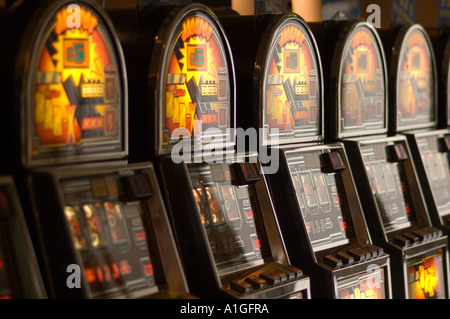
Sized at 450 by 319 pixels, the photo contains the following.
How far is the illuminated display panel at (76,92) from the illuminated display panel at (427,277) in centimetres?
208

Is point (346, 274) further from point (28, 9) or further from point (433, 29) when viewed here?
point (433, 29)

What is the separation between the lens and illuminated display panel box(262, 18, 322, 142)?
357 cm

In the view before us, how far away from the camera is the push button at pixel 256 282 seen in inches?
111

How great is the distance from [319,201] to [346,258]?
0.38 m

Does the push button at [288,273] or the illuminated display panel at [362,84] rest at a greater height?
the illuminated display panel at [362,84]

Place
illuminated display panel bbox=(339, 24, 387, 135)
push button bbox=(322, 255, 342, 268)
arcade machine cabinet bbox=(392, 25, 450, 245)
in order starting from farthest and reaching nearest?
arcade machine cabinet bbox=(392, 25, 450, 245) < illuminated display panel bbox=(339, 24, 387, 135) < push button bbox=(322, 255, 342, 268)

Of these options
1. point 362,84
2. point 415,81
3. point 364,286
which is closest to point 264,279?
point 364,286

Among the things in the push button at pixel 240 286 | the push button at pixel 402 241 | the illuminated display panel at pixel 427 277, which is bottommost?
the illuminated display panel at pixel 427 277

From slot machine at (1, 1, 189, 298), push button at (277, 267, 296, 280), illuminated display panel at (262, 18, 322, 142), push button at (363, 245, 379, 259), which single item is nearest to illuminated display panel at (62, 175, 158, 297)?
slot machine at (1, 1, 189, 298)

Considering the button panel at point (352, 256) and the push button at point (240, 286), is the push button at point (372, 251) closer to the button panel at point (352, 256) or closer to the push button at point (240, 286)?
the button panel at point (352, 256)

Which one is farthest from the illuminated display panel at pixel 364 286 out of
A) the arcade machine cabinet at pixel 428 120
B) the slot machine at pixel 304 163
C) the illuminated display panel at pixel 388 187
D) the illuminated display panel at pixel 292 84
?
the arcade machine cabinet at pixel 428 120

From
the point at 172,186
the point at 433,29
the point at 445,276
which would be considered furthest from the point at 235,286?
the point at 433,29

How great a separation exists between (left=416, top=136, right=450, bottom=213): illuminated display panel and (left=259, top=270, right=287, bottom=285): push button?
2.04 metres

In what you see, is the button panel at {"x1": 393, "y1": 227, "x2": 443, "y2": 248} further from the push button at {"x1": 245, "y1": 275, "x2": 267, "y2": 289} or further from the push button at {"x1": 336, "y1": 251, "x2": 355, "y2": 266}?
the push button at {"x1": 245, "y1": 275, "x2": 267, "y2": 289}
